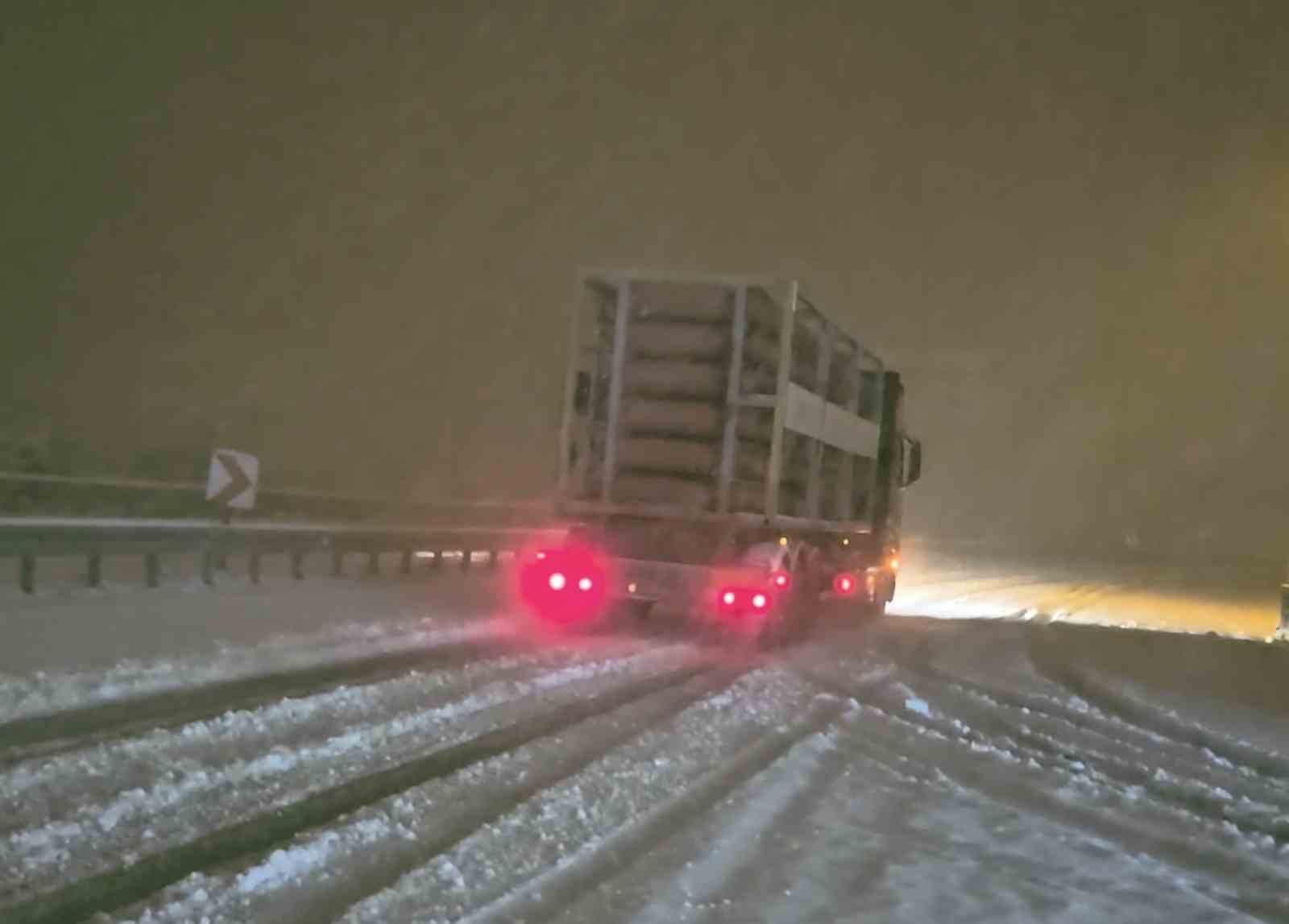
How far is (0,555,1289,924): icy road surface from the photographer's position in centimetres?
595

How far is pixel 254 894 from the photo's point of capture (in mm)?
5672

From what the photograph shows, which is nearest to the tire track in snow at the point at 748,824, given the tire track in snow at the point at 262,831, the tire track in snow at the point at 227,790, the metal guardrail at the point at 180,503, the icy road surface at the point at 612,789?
the icy road surface at the point at 612,789

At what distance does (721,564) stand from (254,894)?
1067 cm

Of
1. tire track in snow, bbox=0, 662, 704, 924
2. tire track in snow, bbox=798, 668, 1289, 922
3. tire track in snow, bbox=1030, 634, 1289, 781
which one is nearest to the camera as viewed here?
tire track in snow, bbox=0, 662, 704, 924

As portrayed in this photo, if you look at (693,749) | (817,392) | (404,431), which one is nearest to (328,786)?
(693,749)

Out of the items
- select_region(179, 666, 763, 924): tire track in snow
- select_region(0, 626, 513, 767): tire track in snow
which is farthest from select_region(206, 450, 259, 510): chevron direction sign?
select_region(179, 666, 763, 924): tire track in snow

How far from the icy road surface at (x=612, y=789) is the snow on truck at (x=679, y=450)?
41.4 inches

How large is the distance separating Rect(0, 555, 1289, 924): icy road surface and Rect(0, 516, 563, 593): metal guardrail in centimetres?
78

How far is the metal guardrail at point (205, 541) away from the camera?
15516 mm

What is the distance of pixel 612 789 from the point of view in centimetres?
794

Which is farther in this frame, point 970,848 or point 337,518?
point 337,518

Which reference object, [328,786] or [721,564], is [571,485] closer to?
[721,564]

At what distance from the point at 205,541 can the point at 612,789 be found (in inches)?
426

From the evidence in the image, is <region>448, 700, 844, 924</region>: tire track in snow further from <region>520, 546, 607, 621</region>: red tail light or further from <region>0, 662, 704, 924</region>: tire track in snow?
<region>520, 546, 607, 621</region>: red tail light
